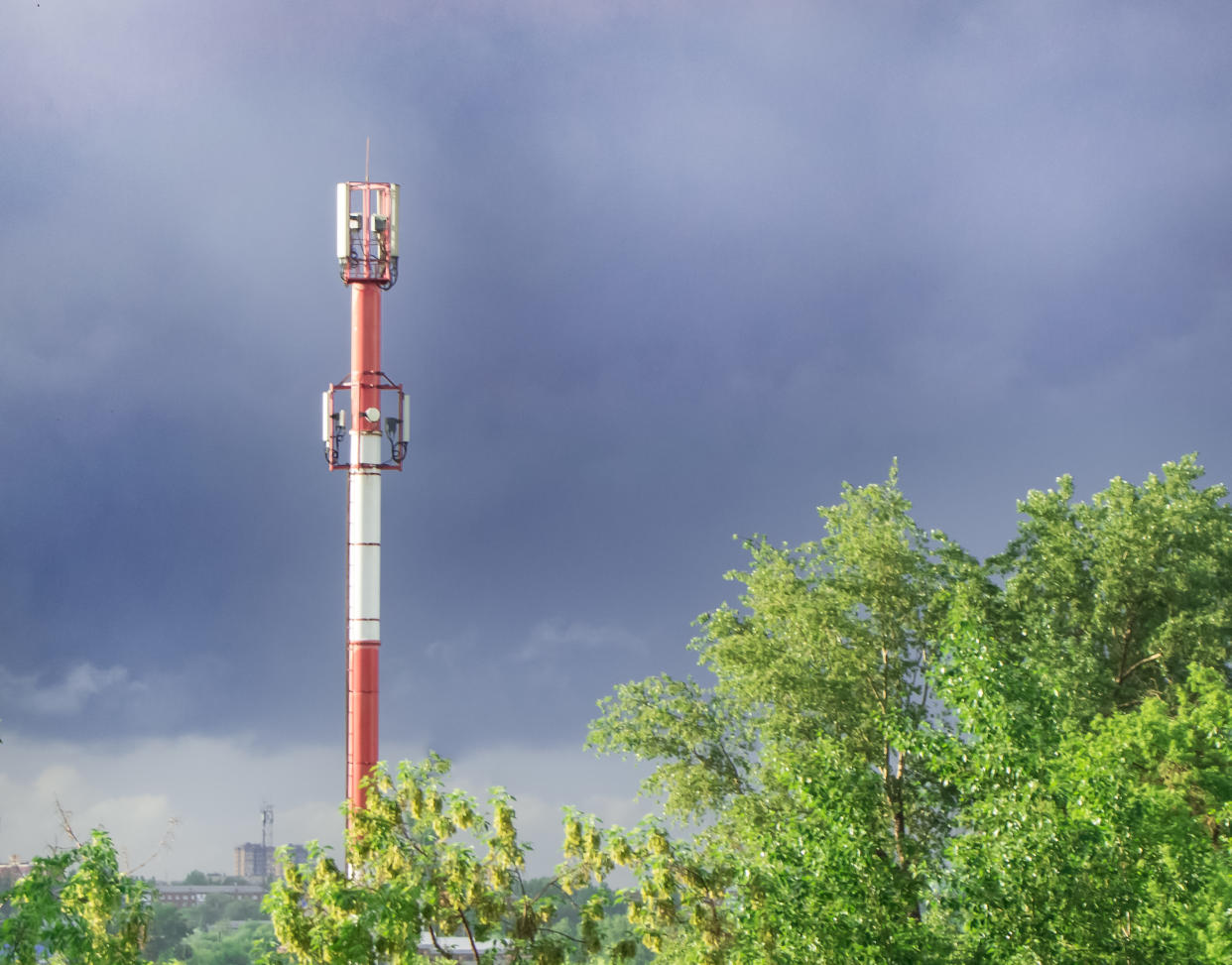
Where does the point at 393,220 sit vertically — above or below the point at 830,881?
above

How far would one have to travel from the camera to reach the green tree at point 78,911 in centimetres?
1809

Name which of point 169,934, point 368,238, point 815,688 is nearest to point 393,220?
point 368,238

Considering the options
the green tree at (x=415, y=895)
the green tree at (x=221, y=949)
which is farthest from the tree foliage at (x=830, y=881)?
the green tree at (x=221, y=949)

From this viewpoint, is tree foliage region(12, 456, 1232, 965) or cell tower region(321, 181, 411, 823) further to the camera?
cell tower region(321, 181, 411, 823)

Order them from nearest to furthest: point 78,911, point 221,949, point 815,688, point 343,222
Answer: point 78,911 < point 815,688 < point 343,222 < point 221,949

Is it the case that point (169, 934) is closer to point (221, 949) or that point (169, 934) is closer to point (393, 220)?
point (221, 949)

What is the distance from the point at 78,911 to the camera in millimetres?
19812

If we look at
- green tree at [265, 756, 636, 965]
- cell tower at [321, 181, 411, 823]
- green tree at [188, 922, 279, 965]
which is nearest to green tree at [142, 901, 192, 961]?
green tree at [188, 922, 279, 965]

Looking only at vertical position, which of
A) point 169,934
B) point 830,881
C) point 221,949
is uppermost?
point 169,934

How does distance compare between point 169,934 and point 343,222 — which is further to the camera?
point 169,934

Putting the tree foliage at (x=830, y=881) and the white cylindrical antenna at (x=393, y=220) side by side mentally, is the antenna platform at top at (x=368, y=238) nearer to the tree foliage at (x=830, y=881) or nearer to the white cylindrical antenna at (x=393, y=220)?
the white cylindrical antenna at (x=393, y=220)

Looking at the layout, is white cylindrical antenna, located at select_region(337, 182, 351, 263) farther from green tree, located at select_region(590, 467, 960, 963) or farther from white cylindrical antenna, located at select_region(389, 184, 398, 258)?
green tree, located at select_region(590, 467, 960, 963)

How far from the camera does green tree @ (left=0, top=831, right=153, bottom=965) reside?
1809 cm

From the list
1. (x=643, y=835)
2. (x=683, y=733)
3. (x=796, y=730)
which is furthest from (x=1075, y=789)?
(x=683, y=733)
